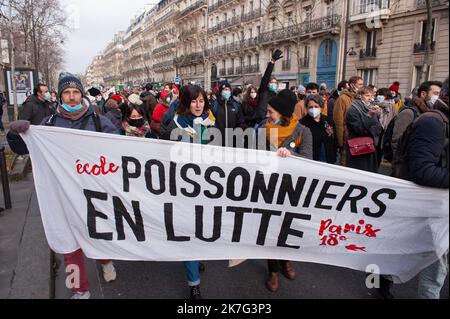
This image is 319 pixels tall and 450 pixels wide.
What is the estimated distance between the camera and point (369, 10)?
24125 mm

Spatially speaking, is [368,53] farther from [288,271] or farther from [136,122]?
[288,271]

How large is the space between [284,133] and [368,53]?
2456 centimetres

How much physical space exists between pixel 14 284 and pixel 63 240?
70cm

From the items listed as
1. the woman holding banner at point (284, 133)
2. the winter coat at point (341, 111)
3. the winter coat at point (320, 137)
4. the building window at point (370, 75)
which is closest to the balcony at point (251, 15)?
the building window at point (370, 75)

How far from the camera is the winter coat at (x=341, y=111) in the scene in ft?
18.4

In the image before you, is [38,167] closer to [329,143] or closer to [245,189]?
[245,189]

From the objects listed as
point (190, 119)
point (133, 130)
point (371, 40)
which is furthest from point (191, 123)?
point (371, 40)

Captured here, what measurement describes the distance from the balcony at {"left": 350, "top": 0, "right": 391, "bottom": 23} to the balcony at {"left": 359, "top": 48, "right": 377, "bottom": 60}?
80.0 inches

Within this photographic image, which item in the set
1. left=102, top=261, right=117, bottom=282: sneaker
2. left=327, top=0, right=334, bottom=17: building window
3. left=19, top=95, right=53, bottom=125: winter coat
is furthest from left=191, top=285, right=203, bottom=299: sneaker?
left=327, top=0, right=334, bottom=17: building window

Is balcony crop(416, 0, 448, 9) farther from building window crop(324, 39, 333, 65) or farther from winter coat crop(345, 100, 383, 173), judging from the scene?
winter coat crop(345, 100, 383, 173)

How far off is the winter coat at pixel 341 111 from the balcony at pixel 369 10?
21.0 meters

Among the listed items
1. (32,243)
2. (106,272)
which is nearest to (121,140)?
(106,272)

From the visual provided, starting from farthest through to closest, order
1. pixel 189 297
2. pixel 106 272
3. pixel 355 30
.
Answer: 1. pixel 355 30
2. pixel 106 272
3. pixel 189 297

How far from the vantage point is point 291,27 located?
30.0m
